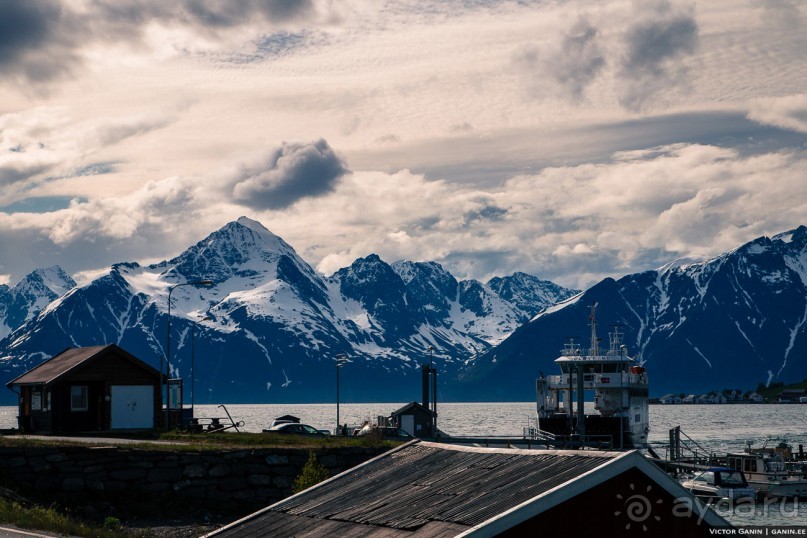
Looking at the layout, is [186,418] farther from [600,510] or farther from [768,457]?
[600,510]

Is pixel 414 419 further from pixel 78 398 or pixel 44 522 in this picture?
pixel 44 522

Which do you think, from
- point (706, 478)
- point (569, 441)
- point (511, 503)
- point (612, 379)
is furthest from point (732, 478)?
point (511, 503)

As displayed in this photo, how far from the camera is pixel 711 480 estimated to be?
67812mm

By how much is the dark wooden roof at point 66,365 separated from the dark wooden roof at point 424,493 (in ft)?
151

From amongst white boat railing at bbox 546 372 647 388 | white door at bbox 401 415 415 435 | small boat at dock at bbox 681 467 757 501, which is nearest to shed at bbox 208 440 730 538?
small boat at dock at bbox 681 467 757 501

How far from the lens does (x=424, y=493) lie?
1952 centimetres

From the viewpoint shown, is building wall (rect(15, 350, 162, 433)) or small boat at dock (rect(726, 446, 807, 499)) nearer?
building wall (rect(15, 350, 162, 433))

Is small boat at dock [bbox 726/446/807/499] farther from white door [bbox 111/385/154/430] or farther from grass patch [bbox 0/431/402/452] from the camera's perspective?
white door [bbox 111/385/154/430]

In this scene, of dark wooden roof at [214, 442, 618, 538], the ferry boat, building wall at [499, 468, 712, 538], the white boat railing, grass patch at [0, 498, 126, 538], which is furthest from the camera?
the white boat railing

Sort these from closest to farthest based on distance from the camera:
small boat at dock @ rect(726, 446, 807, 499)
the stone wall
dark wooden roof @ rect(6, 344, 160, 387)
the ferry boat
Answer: the stone wall, dark wooden roof @ rect(6, 344, 160, 387), small boat at dock @ rect(726, 446, 807, 499), the ferry boat

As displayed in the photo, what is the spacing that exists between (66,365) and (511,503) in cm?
5398

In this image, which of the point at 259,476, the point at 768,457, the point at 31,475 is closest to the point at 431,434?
the point at 768,457

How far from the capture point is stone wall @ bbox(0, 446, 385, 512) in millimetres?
46719

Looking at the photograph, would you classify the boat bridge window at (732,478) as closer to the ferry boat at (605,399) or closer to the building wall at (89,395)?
the ferry boat at (605,399)
